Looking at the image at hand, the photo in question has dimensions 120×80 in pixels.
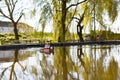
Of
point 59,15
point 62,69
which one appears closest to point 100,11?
point 59,15

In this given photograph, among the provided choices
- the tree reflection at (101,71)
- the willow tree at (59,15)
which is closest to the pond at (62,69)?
the tree reflection at (101,71)

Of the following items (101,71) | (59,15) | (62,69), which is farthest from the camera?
(59,15)

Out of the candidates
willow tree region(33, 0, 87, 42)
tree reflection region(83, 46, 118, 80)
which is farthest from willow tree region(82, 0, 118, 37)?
tree reflection region(83, 46, 118, 80)

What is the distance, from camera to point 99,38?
4103 cm

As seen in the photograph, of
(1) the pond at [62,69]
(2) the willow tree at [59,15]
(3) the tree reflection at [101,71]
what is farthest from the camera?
(2) the willow tree at [59,15]

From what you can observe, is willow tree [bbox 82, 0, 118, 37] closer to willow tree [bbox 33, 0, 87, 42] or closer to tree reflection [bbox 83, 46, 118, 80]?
willow tree [bbox 33, 0, 87, 42]

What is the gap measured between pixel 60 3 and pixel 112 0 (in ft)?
17.8

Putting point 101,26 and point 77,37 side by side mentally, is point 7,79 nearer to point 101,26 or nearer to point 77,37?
point 101,26

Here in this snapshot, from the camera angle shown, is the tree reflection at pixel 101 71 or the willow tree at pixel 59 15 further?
the willow tree at pixel 59 15

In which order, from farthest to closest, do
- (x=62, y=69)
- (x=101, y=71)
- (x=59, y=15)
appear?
(x=59, y=15) < (x=62, y=69) < (x=101, y=71)

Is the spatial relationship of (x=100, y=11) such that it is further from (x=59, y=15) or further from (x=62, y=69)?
(x=62, y=69)

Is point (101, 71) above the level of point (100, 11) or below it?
below

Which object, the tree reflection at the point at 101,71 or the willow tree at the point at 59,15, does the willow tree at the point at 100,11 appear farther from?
the tree reflection at the point at 101,71

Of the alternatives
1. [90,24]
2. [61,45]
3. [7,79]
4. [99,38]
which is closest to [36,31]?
[61,45]
